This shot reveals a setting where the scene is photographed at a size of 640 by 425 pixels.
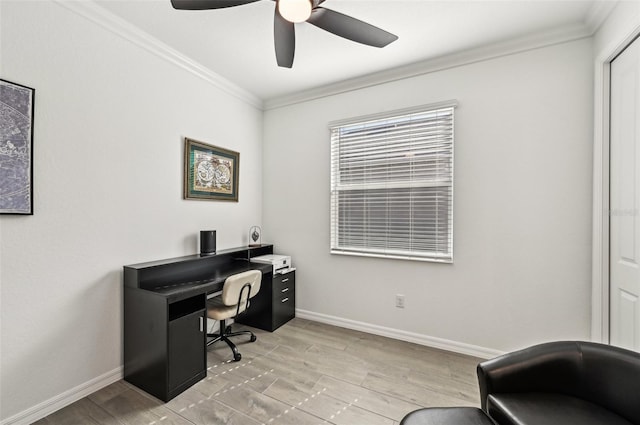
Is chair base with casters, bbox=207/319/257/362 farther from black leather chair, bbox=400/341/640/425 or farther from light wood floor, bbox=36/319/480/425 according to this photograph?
black leather chair, bbox=400/341/640/425

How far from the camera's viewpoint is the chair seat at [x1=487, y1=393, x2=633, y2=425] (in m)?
1.08

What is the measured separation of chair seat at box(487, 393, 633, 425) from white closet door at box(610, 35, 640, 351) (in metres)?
0.86

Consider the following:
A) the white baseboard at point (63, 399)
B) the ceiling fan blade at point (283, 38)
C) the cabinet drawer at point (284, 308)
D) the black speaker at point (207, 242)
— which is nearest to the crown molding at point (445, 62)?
the ceiling fan blade at point (283, 38)

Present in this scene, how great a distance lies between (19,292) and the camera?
1.55 meters

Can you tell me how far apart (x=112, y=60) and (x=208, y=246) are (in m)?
1.68

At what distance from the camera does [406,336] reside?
8.67ft

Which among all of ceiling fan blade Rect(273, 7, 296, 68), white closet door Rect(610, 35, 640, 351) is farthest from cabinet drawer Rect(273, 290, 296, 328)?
white closet door Rect(610, 35, 640, 351)

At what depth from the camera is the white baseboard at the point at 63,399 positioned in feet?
5.10

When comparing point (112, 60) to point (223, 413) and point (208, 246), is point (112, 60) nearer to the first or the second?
point (208, 246)

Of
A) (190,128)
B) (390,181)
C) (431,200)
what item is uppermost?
(190,128)

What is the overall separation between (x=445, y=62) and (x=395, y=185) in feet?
4.03

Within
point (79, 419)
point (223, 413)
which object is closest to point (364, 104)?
point (223, 413)

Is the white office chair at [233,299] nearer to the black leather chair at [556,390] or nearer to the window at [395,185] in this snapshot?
the window at [395,185]

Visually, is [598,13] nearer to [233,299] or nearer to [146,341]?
[233,299]
